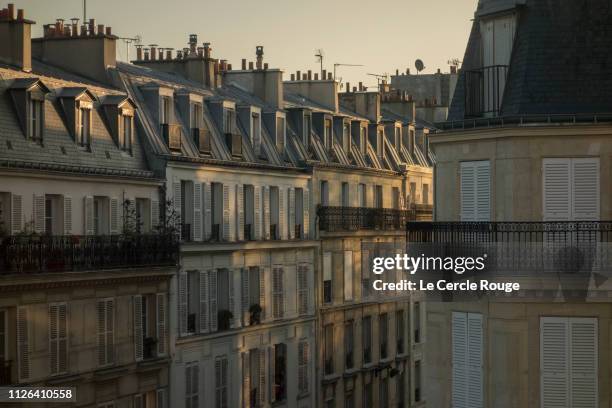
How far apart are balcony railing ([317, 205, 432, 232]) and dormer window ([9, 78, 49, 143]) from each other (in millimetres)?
20208

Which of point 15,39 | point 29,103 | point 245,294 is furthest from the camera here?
point 245,294

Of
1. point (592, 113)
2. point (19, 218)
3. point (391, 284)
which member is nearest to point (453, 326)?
point (592, 113)

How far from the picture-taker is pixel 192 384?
161ft

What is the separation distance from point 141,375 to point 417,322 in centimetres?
2673

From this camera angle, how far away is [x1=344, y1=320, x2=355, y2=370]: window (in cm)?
6275

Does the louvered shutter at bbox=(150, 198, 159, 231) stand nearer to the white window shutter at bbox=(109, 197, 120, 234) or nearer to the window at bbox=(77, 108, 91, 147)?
the white window shutter at bbox=(109, 197, 120, 234)

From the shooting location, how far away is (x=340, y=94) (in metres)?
74.3

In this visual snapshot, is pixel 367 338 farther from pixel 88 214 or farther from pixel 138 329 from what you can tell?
pixel 88 214

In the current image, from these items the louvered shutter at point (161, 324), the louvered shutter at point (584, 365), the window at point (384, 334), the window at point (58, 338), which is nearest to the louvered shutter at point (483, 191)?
the louvered shutter at point (584, 365)

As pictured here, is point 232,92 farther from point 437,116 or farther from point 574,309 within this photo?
point 574,309

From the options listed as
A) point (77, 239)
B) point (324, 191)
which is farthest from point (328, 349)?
Answer: point (77, 239)

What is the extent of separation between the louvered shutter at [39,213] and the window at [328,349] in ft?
68.5

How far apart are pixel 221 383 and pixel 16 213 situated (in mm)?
13330

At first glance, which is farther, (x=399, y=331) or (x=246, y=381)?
(x=399, y=331)
